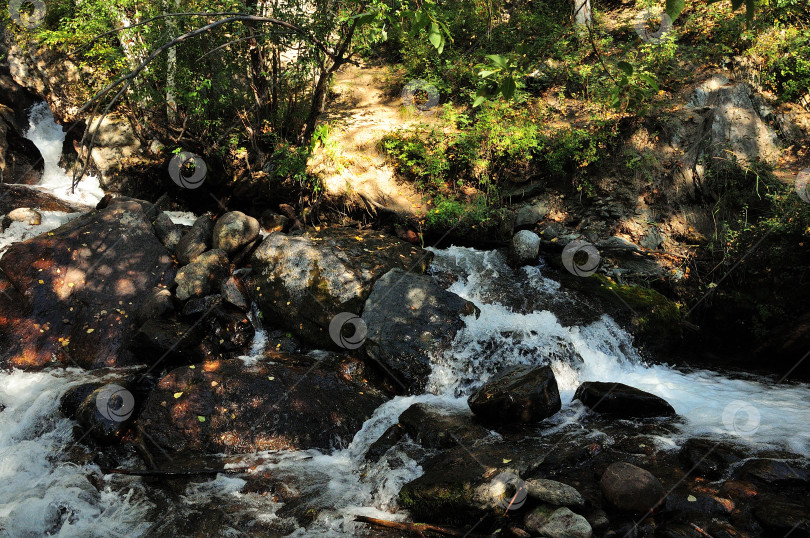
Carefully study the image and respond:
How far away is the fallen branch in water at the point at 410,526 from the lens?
3.60m

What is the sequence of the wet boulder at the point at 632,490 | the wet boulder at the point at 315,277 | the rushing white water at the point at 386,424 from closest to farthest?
1. the wet boulder at the point at 632,490
2. the rushing white water at the point at 386,424
3. the wet boulder at the point at 315,277

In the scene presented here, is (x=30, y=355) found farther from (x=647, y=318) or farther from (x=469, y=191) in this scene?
(x=647, y=318)

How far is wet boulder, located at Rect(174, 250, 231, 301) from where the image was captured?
732cm

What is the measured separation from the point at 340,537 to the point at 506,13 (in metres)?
13.0

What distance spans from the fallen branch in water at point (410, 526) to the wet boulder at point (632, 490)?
116 centimetres

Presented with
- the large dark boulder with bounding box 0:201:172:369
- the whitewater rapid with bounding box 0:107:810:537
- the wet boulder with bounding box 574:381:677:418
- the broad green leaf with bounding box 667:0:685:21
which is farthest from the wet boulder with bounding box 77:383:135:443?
the broad green leaf with bounding box 667:0:685:21

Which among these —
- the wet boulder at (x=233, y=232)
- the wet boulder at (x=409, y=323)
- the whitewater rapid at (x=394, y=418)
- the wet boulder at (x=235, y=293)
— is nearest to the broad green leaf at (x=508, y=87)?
the whitewater rapid at (x=394, y=418)

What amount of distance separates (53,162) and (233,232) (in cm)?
641

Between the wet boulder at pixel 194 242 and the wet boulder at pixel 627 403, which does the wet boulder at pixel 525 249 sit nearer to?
the wet boulder at pixel 627 403

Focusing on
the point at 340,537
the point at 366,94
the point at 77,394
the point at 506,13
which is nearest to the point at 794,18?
the point at 506,13

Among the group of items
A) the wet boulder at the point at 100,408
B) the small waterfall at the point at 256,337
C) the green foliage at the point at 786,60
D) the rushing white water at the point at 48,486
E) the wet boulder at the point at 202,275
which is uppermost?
the green foliage at the point at 786,60

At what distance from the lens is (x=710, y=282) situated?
7.43m

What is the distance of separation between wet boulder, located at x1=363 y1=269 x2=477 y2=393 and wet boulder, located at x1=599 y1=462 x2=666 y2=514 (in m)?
2.85

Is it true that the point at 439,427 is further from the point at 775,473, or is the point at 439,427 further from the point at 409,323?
the point at 775,473
